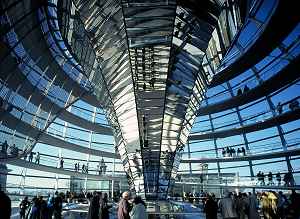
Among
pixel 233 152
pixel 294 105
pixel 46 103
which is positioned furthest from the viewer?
pixel 233 152

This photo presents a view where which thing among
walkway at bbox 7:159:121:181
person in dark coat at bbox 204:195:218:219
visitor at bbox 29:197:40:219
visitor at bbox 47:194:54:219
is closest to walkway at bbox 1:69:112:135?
walkway at bbox 7:159:121:181

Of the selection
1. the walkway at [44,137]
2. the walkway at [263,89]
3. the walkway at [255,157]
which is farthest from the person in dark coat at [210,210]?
the walkway at [255,157]

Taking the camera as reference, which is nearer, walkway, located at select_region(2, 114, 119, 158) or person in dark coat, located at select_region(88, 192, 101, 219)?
person in dark coat, located at select_region(88, 192, 101, 219)

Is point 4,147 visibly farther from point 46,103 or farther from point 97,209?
point 97,209

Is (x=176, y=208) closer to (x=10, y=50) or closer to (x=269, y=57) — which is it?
(x=10, y=50)

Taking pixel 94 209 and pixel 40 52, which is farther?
pixel 40 52

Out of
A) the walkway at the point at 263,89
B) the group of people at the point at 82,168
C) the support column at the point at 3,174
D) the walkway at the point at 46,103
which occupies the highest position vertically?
the walkway at the point at 263,89

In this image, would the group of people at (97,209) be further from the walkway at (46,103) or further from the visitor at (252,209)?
the walkway at (46,103)

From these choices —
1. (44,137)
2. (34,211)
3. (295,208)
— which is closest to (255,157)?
(44,137)

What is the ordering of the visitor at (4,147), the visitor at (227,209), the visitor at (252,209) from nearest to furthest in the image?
1. the visitor at (227,209)
2. the visitor at (252,209)
3. the visitor at (4,147)

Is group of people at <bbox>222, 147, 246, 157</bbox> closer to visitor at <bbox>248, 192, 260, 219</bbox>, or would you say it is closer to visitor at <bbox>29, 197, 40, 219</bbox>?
visitor at <bbox>248, 192, 260, 219</bbox>

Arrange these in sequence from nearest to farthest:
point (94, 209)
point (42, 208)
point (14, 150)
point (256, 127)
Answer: point (94, 209) → point (42, 208) → point (14, 150) → point (256, 127)

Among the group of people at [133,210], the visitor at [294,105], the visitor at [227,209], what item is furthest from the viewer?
the visitor at [294,105]

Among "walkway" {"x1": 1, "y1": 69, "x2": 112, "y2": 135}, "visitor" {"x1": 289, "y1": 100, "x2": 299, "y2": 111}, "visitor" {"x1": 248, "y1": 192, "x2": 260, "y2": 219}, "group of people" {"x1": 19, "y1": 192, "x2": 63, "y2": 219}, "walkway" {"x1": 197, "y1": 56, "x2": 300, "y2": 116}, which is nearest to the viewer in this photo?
"visitor" {"x1": 248, "y1": 192, "x2": 260, "y2": 219}
